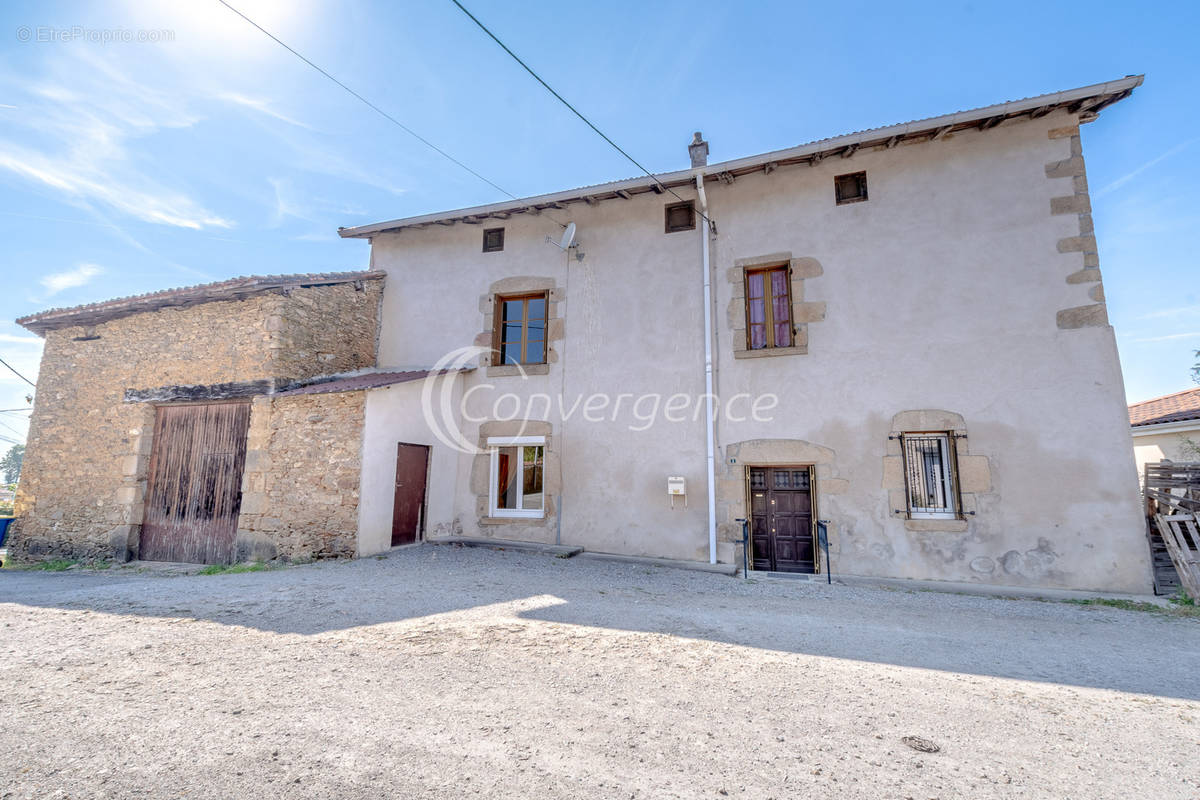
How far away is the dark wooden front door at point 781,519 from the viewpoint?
7.28m

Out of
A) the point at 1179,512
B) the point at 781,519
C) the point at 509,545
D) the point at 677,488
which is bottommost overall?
the point at 509,545

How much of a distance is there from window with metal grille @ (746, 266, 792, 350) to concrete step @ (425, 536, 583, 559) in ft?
13.1

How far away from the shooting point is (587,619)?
448cm

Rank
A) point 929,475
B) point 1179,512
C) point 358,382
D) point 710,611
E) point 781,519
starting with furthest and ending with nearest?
1. point 358,382
2. point 781,519
3. point 929,475
4. point 1179,512
5. point 710,611

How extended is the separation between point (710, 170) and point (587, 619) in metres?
6.41

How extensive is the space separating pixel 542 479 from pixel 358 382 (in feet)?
10.2

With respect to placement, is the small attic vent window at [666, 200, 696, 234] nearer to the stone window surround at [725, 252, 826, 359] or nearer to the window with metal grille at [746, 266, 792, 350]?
the stone window surround at [725, 252, 826, 359]

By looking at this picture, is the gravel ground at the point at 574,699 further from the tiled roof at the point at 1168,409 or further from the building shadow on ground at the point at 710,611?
the tiled roof at the point at 1168,409

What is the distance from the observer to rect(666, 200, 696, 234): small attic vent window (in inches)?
323

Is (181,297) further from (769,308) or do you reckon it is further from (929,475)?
(929,475)

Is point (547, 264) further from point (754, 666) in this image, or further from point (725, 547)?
point (754, 666)

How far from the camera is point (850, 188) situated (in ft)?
24.9

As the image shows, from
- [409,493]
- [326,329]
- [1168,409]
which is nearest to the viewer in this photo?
[409,493]

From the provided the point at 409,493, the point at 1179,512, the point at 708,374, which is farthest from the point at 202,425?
the point at 1179,512
